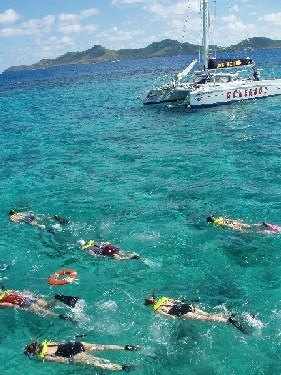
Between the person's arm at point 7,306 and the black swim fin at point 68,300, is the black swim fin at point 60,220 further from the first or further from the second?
the black swim fin at point 68,300

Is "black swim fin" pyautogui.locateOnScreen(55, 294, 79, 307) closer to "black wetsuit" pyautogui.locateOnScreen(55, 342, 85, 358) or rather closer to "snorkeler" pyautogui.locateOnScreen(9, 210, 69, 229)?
"black wetsuit" pyautogui.locateOnScreen(55, 342, 85, 358)

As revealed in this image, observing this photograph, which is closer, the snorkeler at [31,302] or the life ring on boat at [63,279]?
the snorkeler at [31,302]

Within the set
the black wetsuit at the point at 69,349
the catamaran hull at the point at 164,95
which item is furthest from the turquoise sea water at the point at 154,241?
the catamaran hull at the point at 164,95

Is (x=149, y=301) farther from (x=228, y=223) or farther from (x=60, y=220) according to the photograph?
(x=60, y=220)

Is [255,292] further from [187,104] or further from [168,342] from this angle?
[187,104]

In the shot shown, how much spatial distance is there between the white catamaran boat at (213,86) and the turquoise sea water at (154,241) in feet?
36.5

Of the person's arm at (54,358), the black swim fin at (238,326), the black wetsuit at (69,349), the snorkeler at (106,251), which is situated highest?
the snorkeler at (106,251)

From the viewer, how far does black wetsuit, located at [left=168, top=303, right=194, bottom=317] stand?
1637 centimetres

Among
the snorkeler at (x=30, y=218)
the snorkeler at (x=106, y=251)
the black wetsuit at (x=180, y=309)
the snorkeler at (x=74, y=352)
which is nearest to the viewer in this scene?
the snorkeler at (x=74, y=352)

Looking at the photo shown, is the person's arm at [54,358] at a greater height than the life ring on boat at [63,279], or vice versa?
the life ring on boat at [63,279]

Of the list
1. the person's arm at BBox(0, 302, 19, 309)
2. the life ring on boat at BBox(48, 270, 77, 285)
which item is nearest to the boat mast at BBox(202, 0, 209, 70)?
the life ring on boat at BBox(48, 270, 77, 285)

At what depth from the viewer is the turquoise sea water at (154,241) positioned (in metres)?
15.4

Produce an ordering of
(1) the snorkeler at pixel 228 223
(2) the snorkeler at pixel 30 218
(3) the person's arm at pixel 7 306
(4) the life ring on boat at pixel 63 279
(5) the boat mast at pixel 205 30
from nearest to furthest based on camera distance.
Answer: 1. (3) the person's arm at pixel 7 306
2. (4) the life ring on boat at pixel 63 279
3. (1) the snorkeler at pixel 228 223
4. (2) the snorkeler at pixel 30 218
5. (5) the boat mast at pixel 205 30

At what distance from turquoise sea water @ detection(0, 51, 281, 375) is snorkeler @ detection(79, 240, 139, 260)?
1.22 feet
